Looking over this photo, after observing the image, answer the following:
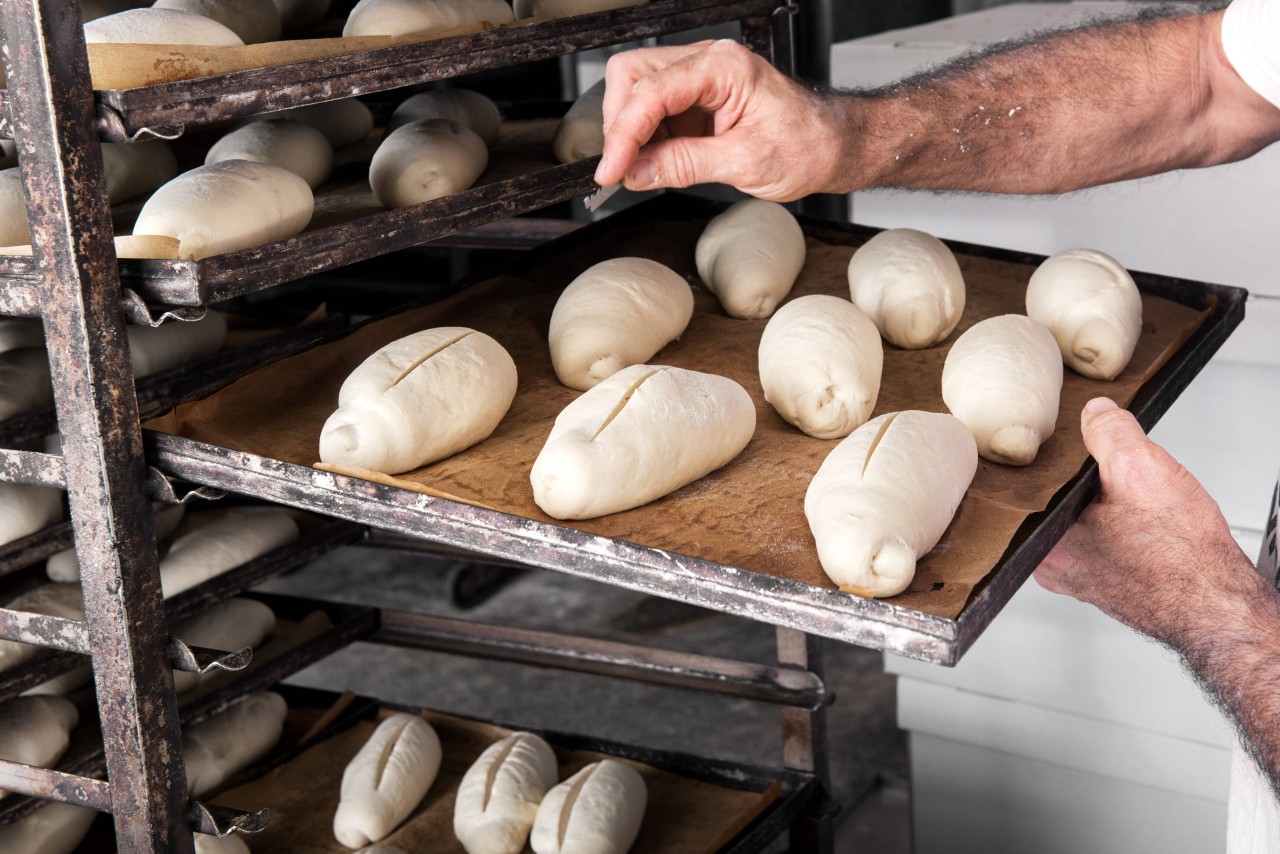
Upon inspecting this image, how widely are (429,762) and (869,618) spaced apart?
41.5 inches

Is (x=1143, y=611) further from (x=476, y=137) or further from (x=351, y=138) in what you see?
(x=351, y=138)

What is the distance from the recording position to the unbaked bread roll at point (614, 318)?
1.46 metres

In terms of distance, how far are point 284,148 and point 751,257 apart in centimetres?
64

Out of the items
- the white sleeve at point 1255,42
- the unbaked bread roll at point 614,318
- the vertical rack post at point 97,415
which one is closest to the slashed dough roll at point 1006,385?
the unbaked bread roll at point 614,318

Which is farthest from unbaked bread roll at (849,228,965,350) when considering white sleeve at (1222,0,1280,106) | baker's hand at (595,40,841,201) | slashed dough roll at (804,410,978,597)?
white sleeve at (1222,0,1280,106)

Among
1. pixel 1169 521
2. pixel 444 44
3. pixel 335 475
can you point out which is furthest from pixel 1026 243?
pixel 335 475

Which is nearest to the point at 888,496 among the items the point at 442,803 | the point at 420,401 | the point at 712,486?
the point at 712,486

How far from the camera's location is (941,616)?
3.22ft

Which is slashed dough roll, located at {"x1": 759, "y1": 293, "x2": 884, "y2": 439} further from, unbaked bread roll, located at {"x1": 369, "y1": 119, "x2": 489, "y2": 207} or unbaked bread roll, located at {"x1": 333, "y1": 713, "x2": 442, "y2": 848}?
unbaked bread roll, located at {"x1": 333, "y1": 713, "x2": 442, "y2": 848}

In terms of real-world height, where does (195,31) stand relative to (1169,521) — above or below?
above

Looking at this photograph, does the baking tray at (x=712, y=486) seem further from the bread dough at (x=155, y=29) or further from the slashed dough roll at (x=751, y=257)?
the bread dough at (x=155, y=29)

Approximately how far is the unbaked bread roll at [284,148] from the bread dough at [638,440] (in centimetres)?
59

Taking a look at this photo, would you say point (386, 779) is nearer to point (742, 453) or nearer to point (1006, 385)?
point (742, 453)

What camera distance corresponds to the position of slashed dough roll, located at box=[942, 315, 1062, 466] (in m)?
1.29
